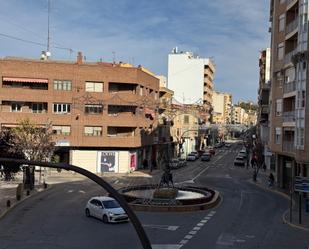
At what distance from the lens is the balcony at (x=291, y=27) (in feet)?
157

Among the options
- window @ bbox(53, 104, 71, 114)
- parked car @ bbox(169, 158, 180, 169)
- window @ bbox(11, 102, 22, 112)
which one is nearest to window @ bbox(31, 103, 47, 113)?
window @ bbox(53, 104, 71, 114)

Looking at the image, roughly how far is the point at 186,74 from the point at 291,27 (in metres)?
93.8

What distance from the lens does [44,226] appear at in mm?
29469

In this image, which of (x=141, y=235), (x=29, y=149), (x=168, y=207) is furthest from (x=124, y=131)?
(x=141, y=235)

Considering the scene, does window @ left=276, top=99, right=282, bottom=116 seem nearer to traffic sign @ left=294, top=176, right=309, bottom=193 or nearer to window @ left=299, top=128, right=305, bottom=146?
window @ left=299, top=128, right=305, bottom=146

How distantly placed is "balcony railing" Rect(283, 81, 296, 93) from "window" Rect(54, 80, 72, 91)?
29695mm

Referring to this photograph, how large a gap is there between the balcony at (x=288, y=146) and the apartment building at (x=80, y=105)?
1003 inches

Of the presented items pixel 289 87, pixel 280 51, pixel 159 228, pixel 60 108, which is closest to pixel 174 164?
pixel 60 108

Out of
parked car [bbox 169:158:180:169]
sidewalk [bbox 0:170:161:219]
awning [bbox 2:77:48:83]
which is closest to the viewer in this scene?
sidewalk [bbox 0:170:161:219]

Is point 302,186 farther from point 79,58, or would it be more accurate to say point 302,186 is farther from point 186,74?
point 186,74

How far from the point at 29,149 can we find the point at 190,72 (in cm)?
9709

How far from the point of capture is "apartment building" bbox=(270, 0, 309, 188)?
141 feet

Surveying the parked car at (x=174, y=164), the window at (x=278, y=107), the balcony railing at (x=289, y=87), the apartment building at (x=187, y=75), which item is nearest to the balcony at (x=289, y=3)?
the balcony railing at (x=289, y=87)

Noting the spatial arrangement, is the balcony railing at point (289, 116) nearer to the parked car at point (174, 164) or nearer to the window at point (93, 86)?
the window at point (93, 86)
